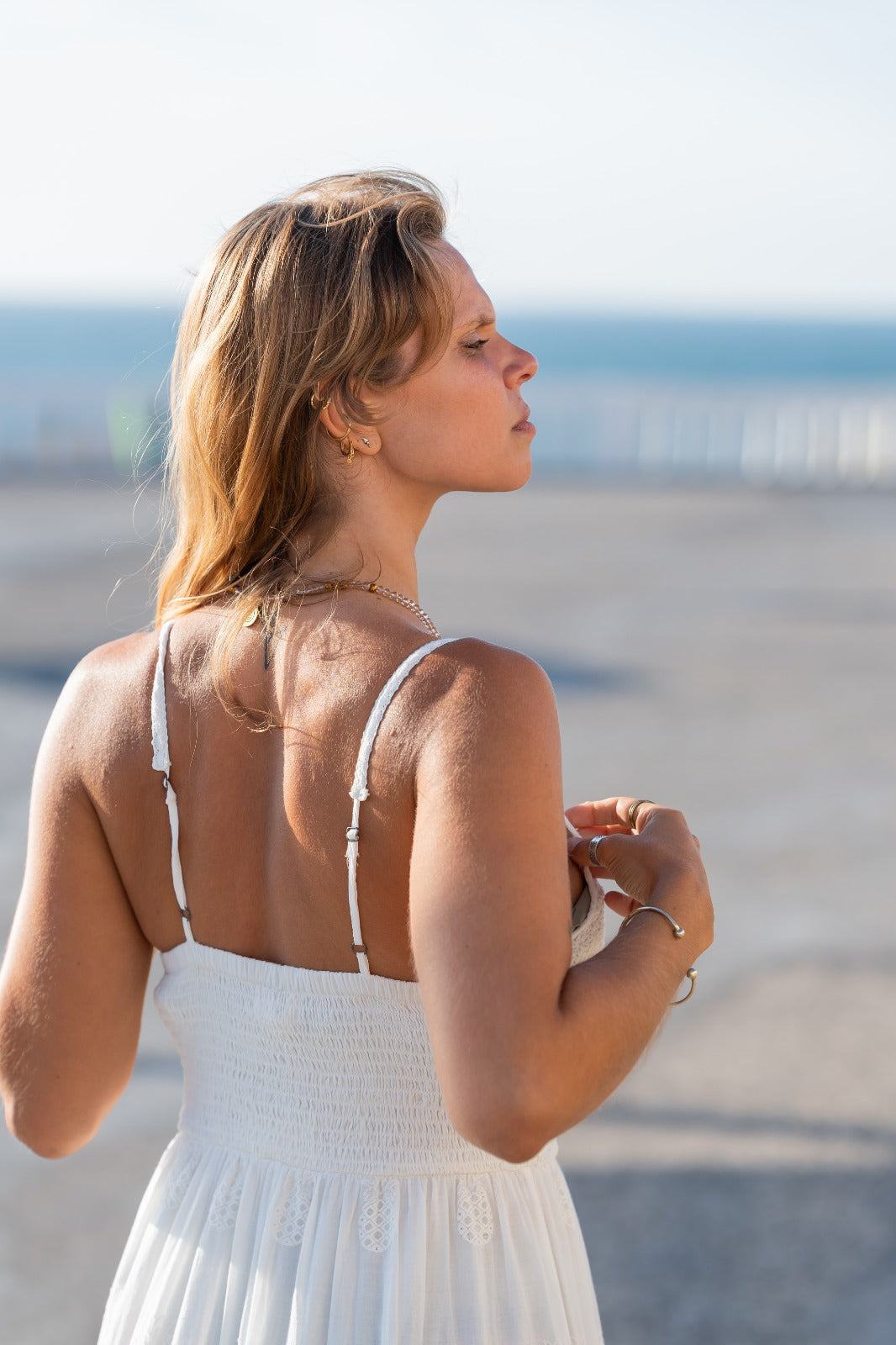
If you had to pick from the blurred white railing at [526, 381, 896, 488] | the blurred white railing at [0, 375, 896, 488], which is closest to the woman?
the blurred white railing at [0, 375, 896, 488]

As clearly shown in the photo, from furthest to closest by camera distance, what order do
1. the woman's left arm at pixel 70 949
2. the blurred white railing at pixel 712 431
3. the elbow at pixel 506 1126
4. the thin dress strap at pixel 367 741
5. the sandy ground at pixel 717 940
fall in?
the blurred white railing at pixel 712 431
the sandy ground at pixel 717 940
the woman's left arm at pixel 70 949
the thin dress strap at pixel 367 741
the elbow at pixel 506 1126

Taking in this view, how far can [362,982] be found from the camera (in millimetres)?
1421

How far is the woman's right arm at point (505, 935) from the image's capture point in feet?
3.93

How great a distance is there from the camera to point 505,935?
120cm

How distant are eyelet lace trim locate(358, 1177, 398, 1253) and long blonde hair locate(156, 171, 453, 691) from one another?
0.54m

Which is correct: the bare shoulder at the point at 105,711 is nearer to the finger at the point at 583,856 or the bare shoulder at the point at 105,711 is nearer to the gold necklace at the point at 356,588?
the gold necklace at the point at 356,588

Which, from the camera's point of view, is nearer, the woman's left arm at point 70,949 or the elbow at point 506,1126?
the elbow at point 506,1126

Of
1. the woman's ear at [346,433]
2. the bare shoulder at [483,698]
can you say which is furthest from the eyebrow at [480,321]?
the bare shoulder at [483,698]

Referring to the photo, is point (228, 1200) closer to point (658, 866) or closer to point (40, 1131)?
point (40, 1131)

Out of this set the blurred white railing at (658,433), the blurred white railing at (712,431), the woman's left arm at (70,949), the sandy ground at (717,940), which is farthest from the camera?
the blurred white railing at (712,431)

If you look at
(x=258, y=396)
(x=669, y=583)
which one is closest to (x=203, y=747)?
(x=258, y=396)

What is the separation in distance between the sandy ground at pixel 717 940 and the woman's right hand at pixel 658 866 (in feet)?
4.76

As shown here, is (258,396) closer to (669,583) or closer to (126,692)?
(126,692)

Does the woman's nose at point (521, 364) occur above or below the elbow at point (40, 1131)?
above
